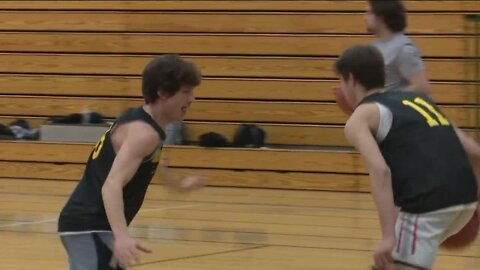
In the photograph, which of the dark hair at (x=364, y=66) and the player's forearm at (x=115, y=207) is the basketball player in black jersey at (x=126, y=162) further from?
the dark hair at (x=364, y=66)

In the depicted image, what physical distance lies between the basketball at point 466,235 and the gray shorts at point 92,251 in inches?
46.1

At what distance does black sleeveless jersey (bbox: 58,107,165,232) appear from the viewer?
3.08 meters

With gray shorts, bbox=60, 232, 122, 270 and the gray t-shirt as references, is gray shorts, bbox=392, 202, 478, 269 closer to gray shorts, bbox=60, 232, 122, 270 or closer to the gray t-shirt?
gray shorts, bbox=60, 232, 122, 270

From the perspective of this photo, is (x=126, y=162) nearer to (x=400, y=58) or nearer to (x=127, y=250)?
(x=127, y=250)

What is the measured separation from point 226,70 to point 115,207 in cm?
801

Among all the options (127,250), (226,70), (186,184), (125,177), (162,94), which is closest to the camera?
(127,250)

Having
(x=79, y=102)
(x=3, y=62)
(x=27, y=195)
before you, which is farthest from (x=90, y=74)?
(x=27, y=195)

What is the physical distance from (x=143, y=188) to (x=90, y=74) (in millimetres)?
8401

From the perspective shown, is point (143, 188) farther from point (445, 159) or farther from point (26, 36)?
point (26, 36)

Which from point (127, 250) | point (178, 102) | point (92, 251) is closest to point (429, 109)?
point (178, 102)

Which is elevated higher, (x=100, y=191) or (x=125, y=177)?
(x=125, y=177)

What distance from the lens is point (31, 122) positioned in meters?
11.5

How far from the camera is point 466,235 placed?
3242 millimetres

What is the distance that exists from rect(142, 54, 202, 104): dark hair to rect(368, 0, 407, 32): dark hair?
1467 millimetres
